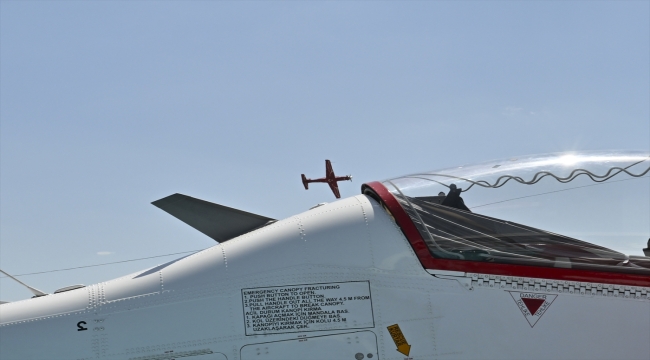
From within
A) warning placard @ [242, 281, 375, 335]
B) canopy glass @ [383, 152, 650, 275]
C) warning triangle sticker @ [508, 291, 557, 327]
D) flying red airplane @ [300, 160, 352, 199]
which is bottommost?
warning triangle sticker @ [508, 291, 557, 327]

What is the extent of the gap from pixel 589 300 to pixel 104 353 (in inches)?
175

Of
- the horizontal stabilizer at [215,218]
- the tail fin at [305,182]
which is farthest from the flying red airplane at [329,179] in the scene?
the horizontal stabilizer at [215,218]

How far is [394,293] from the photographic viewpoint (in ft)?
19.3

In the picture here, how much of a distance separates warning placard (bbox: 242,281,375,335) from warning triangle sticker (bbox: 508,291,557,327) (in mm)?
1382

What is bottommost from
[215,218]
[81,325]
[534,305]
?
[534,305]

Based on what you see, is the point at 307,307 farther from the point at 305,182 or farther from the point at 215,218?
the point at 305,182

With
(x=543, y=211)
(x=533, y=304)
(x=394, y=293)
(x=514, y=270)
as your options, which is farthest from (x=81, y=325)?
(x=543, y=211)

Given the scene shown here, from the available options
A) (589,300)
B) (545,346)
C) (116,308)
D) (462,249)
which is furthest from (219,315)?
(589,300)

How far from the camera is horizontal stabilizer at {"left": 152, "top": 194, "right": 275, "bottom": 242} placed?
290 inches

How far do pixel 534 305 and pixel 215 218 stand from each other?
3.83m

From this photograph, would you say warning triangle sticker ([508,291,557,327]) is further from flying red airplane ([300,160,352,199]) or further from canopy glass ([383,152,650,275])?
flying red airplane ([300,160,352,199])

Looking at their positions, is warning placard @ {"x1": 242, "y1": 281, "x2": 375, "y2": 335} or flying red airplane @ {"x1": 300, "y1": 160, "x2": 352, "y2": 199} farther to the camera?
flying red airplane @ {"x1": 300, "y1": 160, "x2": 352, "y2": 199}

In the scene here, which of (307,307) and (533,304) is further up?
(307,307)

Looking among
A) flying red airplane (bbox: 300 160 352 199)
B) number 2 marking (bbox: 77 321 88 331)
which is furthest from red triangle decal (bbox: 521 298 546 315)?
flying red airplane (bbox: 300 160 352 199)
